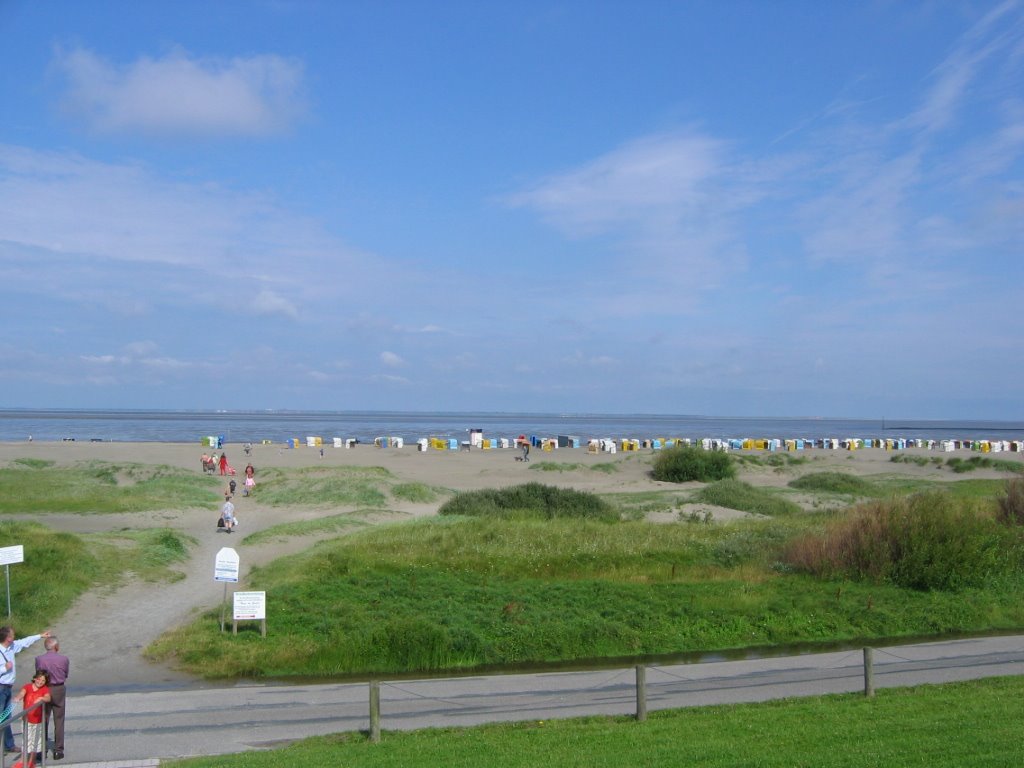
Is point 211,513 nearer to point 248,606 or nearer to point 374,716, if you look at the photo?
point 248,606

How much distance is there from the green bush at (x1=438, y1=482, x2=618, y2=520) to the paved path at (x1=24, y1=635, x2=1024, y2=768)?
17.9 metres

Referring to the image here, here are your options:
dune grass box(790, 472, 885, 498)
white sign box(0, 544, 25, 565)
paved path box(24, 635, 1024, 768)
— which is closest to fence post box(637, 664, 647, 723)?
paved path box(24, 635, 1024, 768)

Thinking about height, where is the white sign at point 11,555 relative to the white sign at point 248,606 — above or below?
above

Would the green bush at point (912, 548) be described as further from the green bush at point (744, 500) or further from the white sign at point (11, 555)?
the white sign at point (11, 555)

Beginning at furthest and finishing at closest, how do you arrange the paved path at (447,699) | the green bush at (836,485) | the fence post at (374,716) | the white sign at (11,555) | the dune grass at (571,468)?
1. the dune grass at (571,468)
2. the green bush at (836,485)
3. the white sign at (11,555)
4. the paved path at (447,699)
5. the fence post at (374,716)

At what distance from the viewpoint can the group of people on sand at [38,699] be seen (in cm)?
994

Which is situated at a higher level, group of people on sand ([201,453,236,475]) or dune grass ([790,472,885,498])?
group of people on sand ([201,453,236,475])

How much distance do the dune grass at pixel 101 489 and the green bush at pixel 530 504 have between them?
35.4ft

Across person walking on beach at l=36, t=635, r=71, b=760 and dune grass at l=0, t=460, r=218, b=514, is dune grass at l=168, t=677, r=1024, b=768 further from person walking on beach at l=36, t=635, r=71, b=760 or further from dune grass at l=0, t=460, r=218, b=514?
dune grass at l=0, t=460, r=218, b=514

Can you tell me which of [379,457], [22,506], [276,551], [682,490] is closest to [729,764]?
[276,551]

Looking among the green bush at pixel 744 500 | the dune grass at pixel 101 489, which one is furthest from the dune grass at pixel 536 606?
the dune grass at pixel 101 489

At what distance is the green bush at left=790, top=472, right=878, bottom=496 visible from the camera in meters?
47.2

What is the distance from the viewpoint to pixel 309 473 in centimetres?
4922

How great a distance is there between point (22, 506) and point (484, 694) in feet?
96.2
